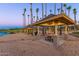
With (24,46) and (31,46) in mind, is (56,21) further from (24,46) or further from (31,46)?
(24,46)

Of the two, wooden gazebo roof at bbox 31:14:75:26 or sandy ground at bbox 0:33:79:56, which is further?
sandy ground at bbox 0:33:79:56

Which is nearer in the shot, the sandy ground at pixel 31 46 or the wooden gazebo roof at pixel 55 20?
the wooden gazebo roof at pixel 55 20

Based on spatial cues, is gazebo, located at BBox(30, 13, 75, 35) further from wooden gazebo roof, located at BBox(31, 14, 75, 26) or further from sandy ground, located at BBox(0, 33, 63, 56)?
sandy ground, located at BBox(0, 33, 63, 56)

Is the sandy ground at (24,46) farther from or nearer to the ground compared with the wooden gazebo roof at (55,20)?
nearer to the ground

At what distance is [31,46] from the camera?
38.7ft

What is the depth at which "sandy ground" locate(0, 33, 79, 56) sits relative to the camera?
1173 centimetres

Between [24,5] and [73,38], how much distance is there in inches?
49.3

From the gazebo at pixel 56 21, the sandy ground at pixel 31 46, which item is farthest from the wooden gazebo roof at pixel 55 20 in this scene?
the sandy ground at pixel 31 46

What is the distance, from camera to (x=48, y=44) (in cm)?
1182

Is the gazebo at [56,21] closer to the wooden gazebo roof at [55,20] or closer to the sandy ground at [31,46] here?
the wooden gazebo roof at [55,20]

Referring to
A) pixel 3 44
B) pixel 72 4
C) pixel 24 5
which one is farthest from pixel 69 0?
pixel 3 44

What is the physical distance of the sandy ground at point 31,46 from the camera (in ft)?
38.5

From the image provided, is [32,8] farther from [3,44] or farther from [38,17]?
[3,44]

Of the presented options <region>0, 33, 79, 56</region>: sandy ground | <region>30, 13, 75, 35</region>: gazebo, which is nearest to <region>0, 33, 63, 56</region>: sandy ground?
<region>0, 33, 79, 56</region>: sandy ground
